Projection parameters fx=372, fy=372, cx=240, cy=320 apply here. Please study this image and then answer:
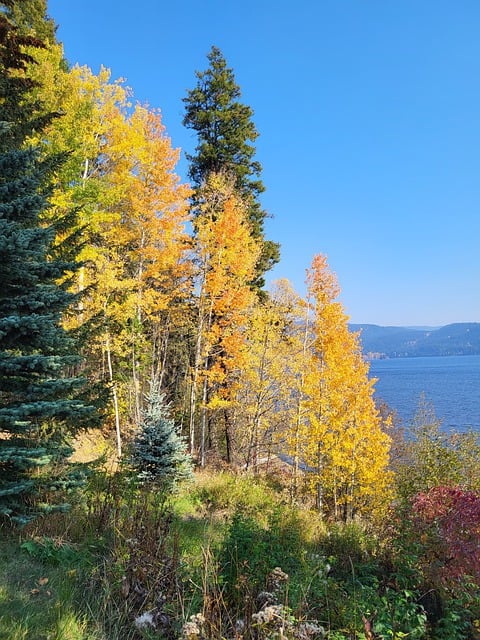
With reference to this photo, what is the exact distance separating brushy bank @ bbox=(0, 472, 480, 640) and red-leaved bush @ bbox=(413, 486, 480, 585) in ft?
0.19

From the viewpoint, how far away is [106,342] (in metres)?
11.8

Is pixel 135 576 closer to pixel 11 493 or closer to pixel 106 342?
pixel 11 493

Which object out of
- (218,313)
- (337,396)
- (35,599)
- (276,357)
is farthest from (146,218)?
Result: (35,599)

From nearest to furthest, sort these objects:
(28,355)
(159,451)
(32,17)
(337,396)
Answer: (28,355) < (159,451) < (337,396) < (32,17)

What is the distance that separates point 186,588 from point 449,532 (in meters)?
3.23

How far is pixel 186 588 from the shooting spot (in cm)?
319

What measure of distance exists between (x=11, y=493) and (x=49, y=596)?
1269 mm

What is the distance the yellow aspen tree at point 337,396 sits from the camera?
40.4 feet

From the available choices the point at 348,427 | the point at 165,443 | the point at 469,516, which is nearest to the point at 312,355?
the point at 348,427

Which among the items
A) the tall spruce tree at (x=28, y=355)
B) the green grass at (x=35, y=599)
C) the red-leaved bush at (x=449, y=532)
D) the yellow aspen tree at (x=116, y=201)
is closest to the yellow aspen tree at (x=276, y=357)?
the yellow aspen tree at (x=116, y=201)

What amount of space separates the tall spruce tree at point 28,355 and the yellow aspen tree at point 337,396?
9032mm

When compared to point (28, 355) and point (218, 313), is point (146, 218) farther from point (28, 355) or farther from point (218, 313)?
point (28, 355)

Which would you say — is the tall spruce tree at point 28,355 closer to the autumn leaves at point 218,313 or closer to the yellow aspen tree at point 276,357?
the autumn leaves at point 218,313

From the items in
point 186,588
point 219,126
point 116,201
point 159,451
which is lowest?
point 159,451
